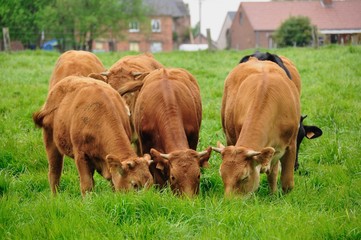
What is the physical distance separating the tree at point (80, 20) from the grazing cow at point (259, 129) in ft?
129

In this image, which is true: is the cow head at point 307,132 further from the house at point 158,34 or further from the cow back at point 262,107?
the house at point 158,34

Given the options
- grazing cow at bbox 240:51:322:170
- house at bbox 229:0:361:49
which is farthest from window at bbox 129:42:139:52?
grazing cow at bbox 240:51:322:170

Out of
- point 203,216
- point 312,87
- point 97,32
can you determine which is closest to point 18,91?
point 312,87

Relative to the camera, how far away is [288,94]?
22.0 ft

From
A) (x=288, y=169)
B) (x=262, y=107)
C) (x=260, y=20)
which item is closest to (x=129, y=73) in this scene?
(x=262, y=107)

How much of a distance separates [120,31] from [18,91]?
125ft

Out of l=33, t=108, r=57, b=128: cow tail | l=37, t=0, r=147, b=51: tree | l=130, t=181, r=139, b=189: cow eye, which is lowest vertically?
l=130, t=181, r=139, b=189: cow eye

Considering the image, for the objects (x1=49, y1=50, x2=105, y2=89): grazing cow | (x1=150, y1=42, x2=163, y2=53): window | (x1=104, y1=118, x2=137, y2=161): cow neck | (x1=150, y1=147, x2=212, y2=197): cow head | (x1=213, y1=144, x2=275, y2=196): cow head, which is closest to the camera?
(x1=213, y1=144, x2=275, y2=196): cow head

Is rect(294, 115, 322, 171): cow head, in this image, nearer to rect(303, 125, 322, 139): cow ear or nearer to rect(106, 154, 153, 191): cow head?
rect(303, 125, 322, 139): cow ear

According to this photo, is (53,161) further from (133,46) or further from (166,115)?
(133,46)

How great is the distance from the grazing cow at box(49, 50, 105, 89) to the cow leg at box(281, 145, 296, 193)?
461cm

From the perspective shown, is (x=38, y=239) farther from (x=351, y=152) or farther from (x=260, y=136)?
(x=351, y=152)

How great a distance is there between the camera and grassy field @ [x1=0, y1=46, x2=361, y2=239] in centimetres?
477

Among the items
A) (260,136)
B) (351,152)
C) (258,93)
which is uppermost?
(258,93)
